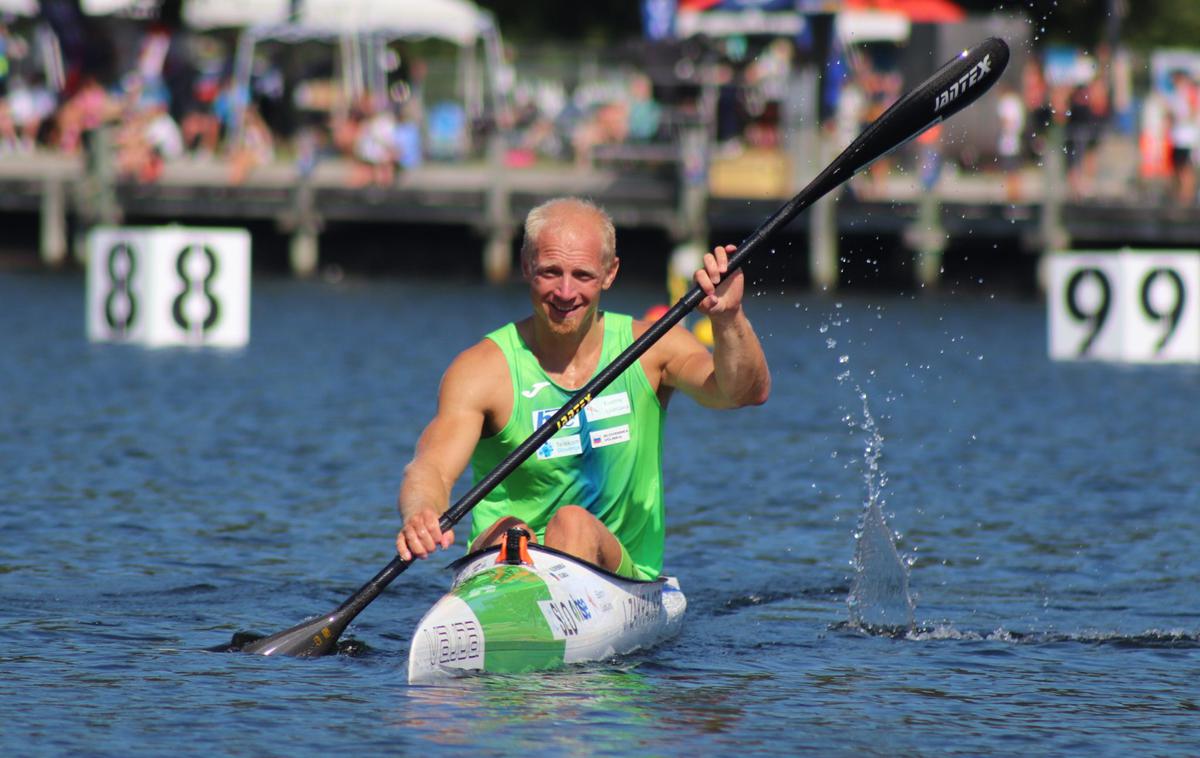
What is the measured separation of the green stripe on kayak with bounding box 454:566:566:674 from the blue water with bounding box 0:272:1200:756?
0.41 ft

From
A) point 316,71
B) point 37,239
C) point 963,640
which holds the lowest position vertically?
point 963,640

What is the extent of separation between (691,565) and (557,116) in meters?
29.7

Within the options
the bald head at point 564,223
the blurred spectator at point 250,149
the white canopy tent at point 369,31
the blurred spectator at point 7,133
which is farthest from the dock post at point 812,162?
the bald head at point 564,223

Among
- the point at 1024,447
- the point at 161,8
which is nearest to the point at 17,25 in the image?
the point at 161,8

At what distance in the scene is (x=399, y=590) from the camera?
10242 mm

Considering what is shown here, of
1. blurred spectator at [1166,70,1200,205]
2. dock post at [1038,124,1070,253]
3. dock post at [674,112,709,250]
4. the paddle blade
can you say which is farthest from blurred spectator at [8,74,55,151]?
the paddle blade

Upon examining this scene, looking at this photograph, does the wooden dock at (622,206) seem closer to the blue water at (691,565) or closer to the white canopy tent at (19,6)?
the white canopy tent at (19,6)

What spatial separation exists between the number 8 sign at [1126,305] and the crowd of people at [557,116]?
282 inches

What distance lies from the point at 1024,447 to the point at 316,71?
2635 cm

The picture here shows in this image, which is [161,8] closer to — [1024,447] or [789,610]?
[1024,447]

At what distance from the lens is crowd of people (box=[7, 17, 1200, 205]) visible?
99.1 ft

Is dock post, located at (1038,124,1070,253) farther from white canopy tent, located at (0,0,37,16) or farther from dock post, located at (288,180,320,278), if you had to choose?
white canopy tent, located at (0,0,37,16)

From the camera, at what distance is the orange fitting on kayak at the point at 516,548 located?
7.79 m

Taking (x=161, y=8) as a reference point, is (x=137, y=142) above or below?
below
